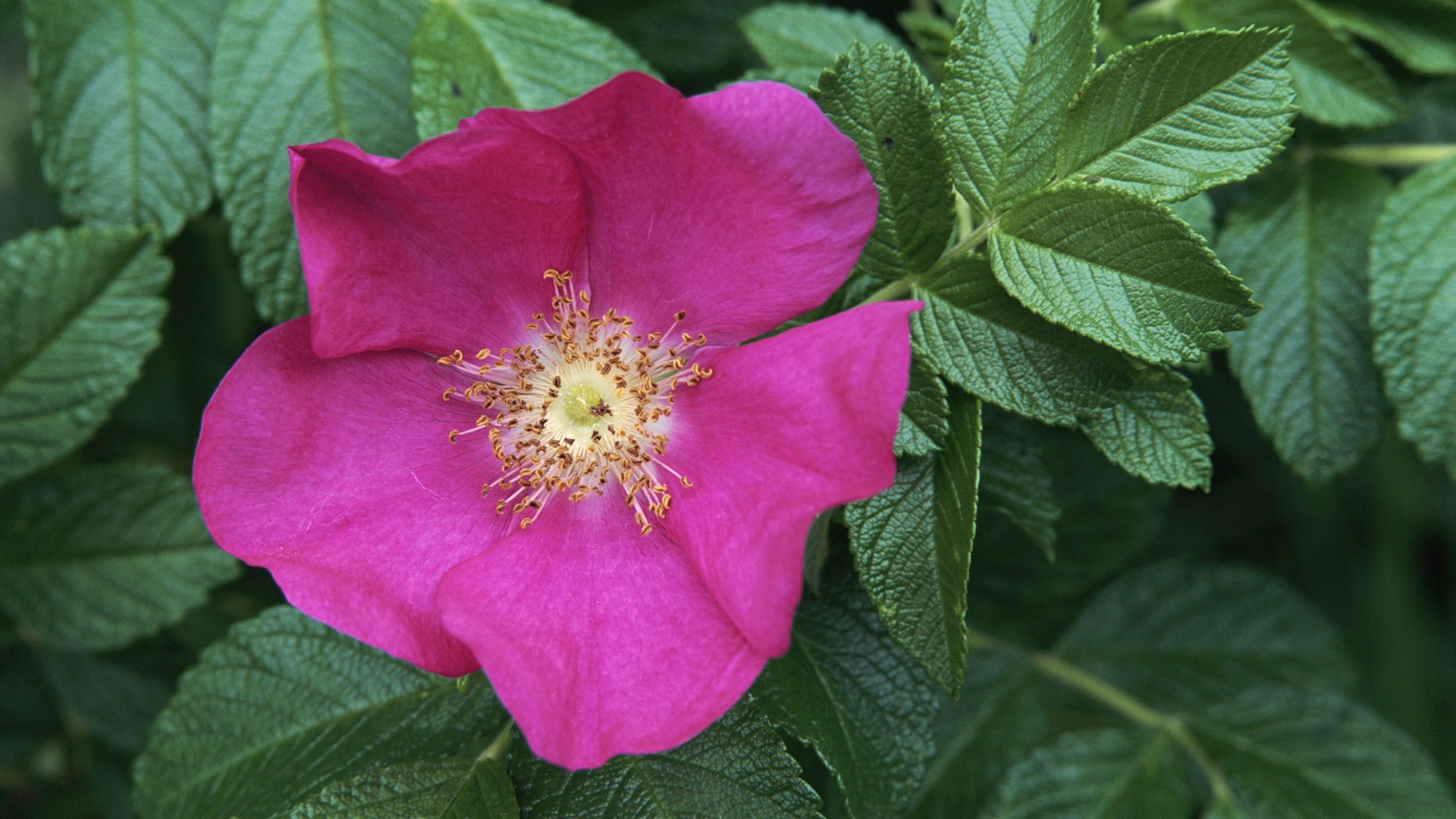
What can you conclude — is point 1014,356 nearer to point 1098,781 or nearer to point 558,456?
point 558,456

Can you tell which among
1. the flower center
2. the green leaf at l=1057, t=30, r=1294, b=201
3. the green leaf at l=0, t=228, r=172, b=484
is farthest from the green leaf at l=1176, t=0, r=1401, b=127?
the green leaf at l=0, t=228, r=172, b=484

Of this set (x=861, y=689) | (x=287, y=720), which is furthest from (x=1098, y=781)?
(x=287, y=720)

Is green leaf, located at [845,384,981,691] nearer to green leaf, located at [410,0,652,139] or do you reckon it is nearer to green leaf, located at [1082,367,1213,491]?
green leaf, located at [1082,367,1213,491]

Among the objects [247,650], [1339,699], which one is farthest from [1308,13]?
[247,650]

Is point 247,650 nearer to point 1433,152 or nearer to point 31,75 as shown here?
point 31,75

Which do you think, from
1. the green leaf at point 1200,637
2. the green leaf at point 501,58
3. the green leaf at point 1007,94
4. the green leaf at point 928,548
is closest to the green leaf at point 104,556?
the green leaf at point 501,58

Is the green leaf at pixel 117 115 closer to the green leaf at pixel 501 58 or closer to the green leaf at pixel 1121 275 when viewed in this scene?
the green leaf at pixel 501 58
